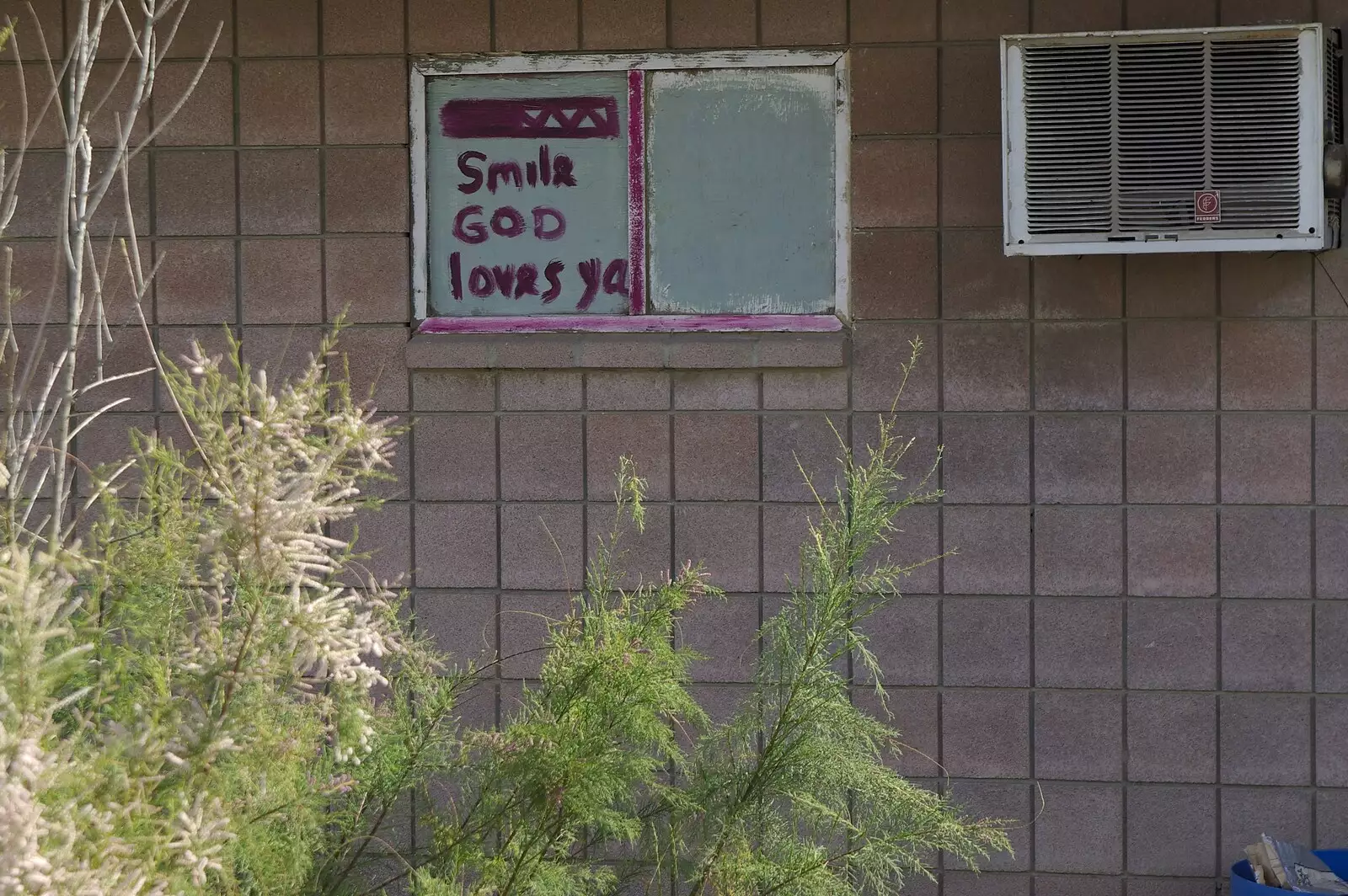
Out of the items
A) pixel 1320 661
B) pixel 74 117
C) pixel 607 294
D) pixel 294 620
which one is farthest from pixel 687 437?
pixel 294 620

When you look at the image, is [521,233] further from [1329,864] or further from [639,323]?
[1329,864]

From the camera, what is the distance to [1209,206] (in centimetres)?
342

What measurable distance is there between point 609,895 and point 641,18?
8.39 ft

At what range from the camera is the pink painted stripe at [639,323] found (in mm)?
3812

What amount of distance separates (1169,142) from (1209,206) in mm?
191

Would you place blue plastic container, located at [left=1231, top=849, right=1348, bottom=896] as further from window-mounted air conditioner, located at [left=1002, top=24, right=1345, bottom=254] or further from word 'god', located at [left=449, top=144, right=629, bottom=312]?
word 'god', located at [left=449, top=144, right=629, bottom=312]

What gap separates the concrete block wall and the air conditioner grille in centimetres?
22

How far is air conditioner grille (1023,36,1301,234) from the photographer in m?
3.42

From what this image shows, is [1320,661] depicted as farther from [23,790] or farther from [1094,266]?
[23,790]

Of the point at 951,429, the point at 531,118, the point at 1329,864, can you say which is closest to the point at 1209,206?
the point at 951,429

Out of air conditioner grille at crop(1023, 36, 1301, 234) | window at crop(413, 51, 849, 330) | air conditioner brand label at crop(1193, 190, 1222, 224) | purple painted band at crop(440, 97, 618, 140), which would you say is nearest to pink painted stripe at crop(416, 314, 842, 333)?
window at crop(413, 51, 849, 330)

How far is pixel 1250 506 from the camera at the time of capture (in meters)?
3.65

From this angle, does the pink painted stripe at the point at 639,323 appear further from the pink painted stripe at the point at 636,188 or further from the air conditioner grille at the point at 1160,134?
the air conditioner grille at the point at 1160,134

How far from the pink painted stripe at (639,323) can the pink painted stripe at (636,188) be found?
66mm
